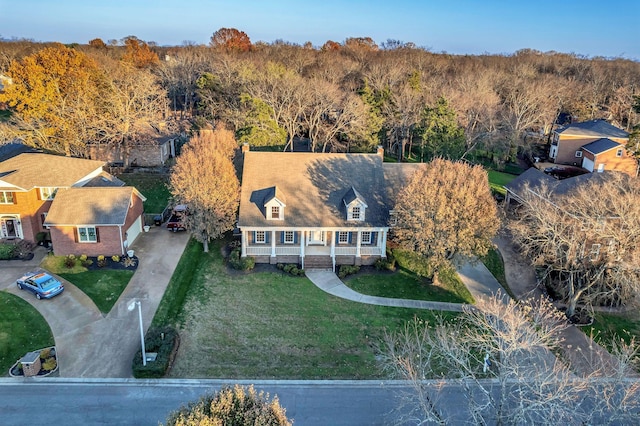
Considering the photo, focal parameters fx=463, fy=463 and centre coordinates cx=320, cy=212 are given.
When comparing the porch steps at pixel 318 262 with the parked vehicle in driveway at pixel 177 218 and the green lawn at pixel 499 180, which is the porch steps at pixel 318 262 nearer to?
the parked vehicle in driveway at pixel 177 218

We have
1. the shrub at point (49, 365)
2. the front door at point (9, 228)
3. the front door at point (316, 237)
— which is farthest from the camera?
the front door at point (9, 228)

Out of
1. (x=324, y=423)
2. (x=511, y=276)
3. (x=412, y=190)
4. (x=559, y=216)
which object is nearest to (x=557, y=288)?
(x=511, y=276)

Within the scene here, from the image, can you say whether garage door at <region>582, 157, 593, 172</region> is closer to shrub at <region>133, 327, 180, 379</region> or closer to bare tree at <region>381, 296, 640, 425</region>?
bare tree at <region>381, 296, 640, 425</region>

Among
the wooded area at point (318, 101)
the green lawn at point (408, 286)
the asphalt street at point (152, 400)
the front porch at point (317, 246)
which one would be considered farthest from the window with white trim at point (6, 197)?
the green lawn at point (408, 286)

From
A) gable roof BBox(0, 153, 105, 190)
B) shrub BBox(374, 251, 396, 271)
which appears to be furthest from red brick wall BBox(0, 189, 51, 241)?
shrub BBox(374, 251, 396, 271)

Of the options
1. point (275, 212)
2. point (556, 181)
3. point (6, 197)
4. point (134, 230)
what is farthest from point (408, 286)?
point (6, 197)

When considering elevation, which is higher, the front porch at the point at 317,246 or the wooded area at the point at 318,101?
the wooded area at the point at 318,101
